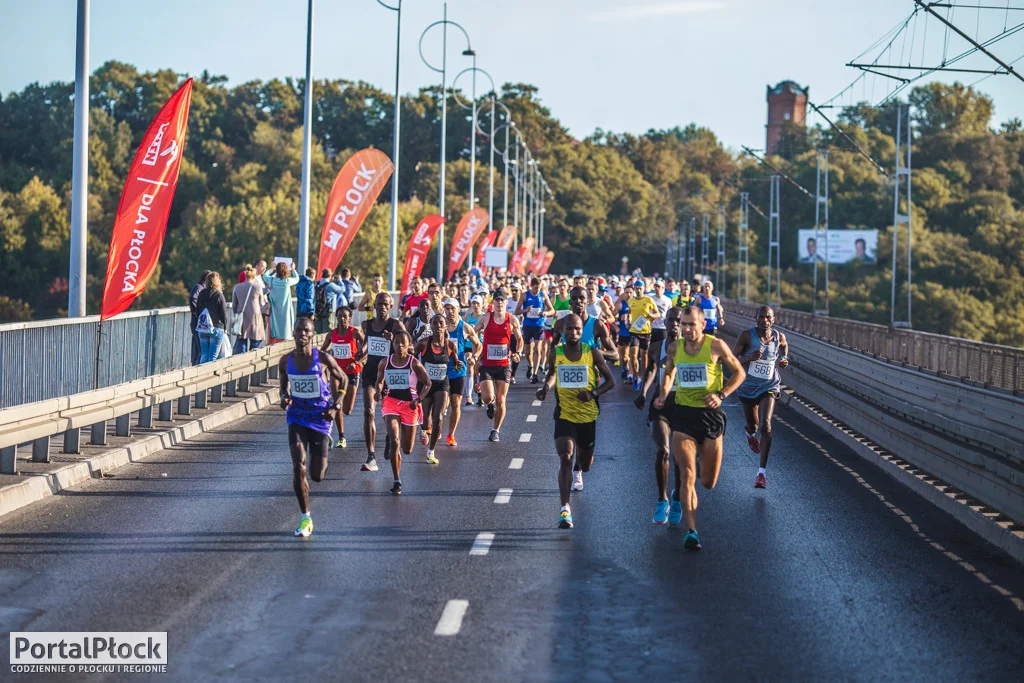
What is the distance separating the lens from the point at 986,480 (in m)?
12.6

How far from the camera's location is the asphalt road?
7801mm

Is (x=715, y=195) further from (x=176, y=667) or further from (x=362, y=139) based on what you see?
(x=176, y=667)

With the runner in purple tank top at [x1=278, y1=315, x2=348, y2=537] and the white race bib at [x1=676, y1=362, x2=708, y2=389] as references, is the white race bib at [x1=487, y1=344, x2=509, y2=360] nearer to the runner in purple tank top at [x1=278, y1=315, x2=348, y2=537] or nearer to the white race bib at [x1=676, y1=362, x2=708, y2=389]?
the runner in purple tank top at [x1=278, y1=315, x2=348, y2=537]

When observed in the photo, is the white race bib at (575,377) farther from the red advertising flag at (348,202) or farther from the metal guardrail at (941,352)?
→ the red advertising flag at (348,202)

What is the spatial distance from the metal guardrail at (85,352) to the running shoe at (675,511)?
249 inches

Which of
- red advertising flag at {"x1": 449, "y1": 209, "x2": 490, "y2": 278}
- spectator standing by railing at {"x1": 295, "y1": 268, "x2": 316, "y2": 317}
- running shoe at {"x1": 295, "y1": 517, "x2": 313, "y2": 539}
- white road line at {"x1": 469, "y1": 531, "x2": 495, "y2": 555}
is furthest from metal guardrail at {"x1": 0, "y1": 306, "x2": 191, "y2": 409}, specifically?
red advertising flag at {"x1": 449, "y1": 209, "x2": 490, "y2": 278}

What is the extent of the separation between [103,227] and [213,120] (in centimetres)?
1920

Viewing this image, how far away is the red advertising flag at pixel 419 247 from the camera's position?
119ft

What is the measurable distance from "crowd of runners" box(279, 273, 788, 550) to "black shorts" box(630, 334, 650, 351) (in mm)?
4603

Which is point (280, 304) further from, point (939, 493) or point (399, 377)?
point (939, 493)

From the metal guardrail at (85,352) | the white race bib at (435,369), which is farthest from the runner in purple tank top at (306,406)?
the white race bib at (435,369)

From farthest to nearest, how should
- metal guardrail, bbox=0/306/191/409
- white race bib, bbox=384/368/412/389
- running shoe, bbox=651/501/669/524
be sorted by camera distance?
metal guardrail, bbox=0/306/191/409
white race bib, bbox=384/368/412/389
running shoe, bbox=651/501/669/524

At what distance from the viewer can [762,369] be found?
1540 centimetres

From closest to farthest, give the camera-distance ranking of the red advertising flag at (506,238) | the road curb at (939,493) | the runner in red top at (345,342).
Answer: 1. the road curb at (939,493)
2. the runner in red top at (345,342)
3. the red advertising flag at (506,238)
